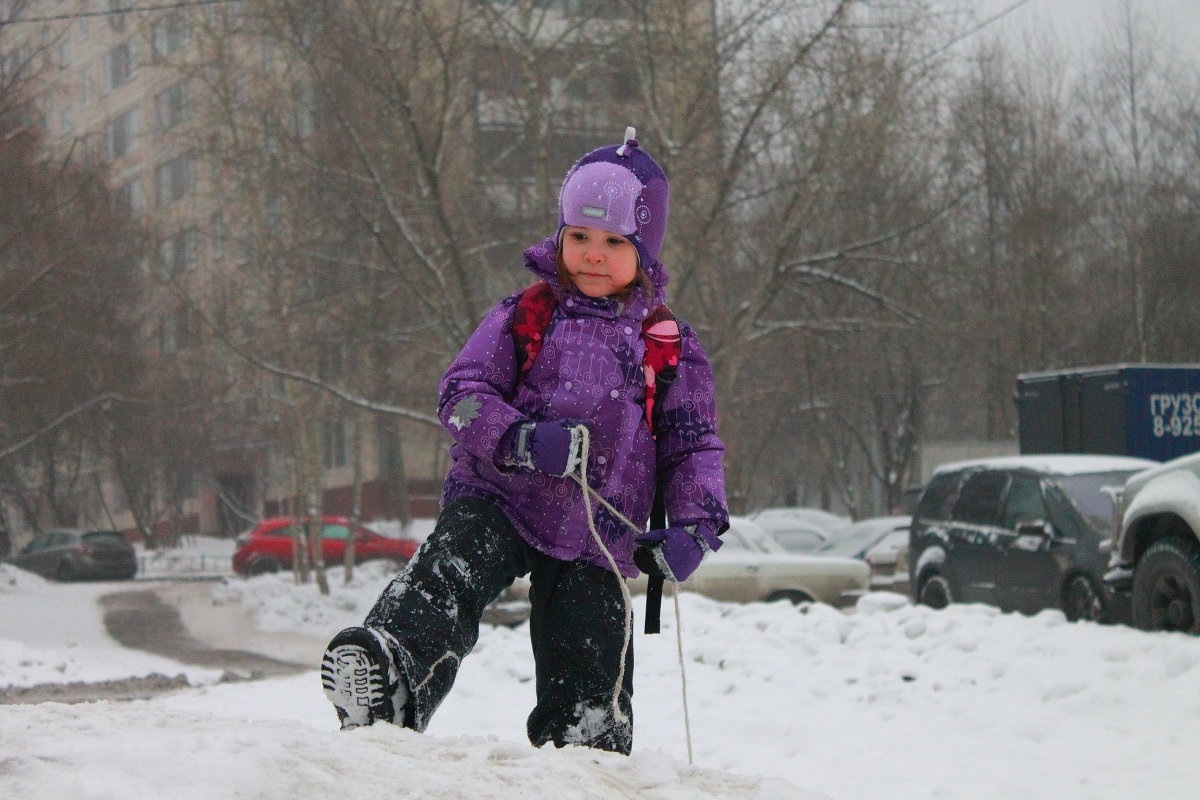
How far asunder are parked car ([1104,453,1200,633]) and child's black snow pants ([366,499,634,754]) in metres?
4.73

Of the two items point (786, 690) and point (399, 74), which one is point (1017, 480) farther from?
point (399, 74)

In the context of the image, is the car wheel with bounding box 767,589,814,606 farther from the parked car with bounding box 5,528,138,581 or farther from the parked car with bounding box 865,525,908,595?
the parked car with bounding box 5,528,138,581

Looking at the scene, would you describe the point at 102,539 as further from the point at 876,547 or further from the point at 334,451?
the point at 876,547

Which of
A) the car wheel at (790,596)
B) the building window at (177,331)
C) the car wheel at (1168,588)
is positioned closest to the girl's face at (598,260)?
the car wheel at (1168,588)

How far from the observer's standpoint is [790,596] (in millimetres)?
14602

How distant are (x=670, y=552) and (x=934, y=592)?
9.19m

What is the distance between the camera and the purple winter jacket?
139 inches

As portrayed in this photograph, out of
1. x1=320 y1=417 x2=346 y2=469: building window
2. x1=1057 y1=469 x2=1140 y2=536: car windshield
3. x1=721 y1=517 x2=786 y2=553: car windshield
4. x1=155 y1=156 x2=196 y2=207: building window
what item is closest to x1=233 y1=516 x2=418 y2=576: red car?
x1=320 y1=417 x2=346 y2=469: building window

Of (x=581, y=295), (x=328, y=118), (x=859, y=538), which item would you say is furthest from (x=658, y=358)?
(x=859, y=538)

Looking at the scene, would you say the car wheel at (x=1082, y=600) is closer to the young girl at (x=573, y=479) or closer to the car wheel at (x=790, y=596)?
the car wheel at (x=790, y=596)

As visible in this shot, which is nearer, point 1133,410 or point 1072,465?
point 1072,465

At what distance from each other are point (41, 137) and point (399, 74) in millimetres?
10811

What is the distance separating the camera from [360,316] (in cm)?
2003

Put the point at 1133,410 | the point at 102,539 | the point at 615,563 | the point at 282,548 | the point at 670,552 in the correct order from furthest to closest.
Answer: the point at 102,539, the point at 282,548, the point at 1133,410, the point at 615,563, the point at 670,552
